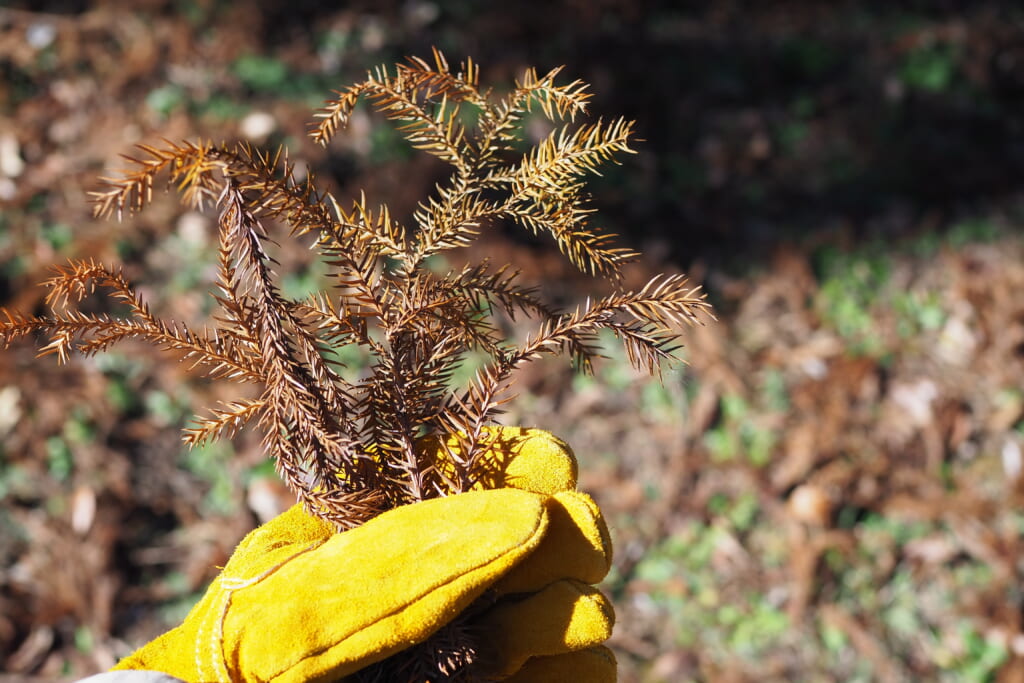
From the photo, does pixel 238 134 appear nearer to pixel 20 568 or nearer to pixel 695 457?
pixel 20 568

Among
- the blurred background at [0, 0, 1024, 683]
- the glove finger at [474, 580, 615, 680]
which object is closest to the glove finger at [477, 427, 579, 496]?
the glove finger at [474, 580, 615, 680]

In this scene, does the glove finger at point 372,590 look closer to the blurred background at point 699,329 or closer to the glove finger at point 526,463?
the glove finger at point 526,463

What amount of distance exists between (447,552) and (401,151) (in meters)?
2.44

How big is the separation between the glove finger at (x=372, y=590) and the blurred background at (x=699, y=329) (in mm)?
1414

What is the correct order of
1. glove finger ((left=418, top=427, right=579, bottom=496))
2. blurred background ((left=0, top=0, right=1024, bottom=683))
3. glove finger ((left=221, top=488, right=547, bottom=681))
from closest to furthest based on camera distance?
glove finger ((left=221, top=488, right=547, bottom=681))
glove finger ((left=418, top=427, right=579, bottom=496))
blurred background ((left=0, top=0, right=1024, bottom=683))

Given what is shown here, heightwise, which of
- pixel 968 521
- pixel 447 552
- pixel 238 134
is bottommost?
pixel 968 521

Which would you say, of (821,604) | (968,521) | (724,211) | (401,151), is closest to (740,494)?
(821,604)

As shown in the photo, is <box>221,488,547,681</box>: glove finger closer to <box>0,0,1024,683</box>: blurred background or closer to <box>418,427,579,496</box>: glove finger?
<box>418,427,579,496</box>: glove finger

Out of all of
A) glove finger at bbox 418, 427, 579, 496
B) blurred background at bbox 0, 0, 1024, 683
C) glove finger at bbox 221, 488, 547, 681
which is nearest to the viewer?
glove finger at bbox 221, 488, 547, 681

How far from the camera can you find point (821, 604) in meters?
2.14

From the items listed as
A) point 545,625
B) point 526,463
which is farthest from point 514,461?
point 545,625

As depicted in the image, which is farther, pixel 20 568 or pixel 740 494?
pixel 740 494

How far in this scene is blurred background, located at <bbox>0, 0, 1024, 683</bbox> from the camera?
2.12m

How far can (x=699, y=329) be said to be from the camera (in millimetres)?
2744
